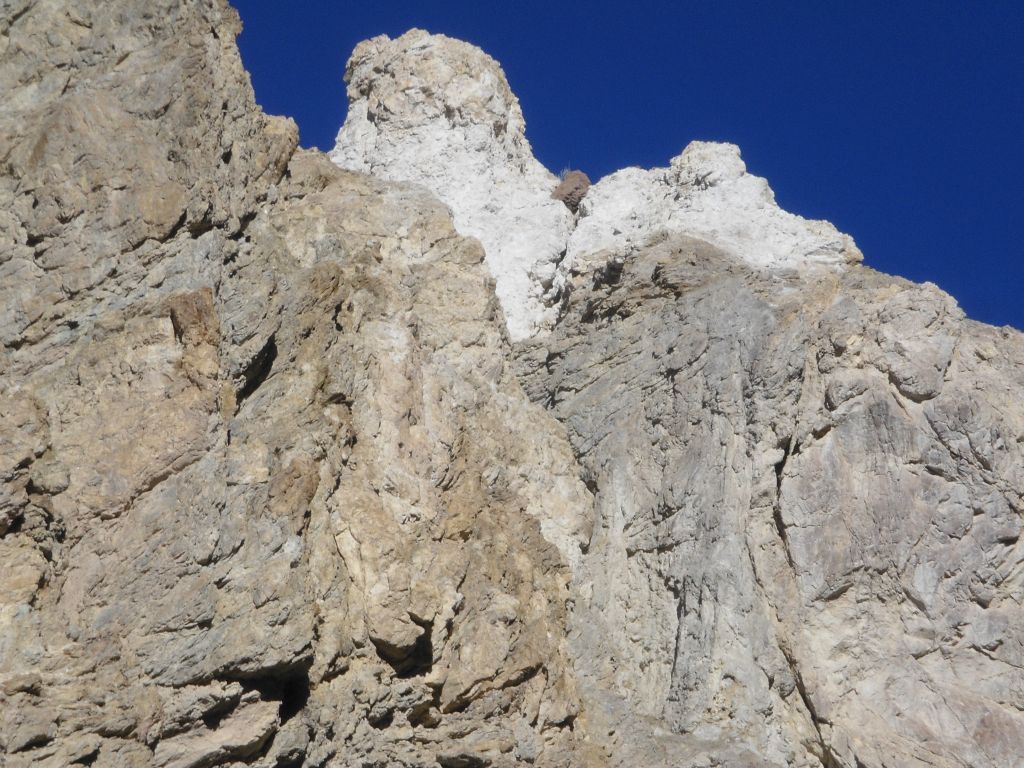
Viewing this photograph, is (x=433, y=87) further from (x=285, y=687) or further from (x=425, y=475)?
→ (x=285, y=687)

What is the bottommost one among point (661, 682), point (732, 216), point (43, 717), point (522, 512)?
point (43, 717)

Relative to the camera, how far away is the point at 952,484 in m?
20.5

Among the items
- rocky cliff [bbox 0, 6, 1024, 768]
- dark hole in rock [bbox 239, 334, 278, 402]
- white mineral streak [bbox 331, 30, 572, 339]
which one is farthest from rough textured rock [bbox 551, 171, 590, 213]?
dark hole in rock [bbox 239, 334, 278, 402]

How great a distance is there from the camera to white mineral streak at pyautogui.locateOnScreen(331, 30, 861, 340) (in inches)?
1014

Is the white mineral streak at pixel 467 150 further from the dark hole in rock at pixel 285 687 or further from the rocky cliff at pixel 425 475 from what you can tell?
the dark hole in rock at pixel 285 687

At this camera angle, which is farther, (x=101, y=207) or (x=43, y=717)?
(x=101, y=207)

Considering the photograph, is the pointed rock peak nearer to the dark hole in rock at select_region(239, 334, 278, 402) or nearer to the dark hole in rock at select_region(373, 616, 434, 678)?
the dark hole in rock at select_region(239, 334, 278, 402)

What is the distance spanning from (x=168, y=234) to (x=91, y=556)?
4.70 meters

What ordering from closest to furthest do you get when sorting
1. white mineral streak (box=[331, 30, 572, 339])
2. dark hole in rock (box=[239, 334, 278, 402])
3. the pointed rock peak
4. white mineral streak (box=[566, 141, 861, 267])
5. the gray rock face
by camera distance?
dark hole in rock (box=[239, 334, 278, 402])
the gray rock face
white mineral streak (box=[566, 141, 861, 267])
white mineral streak (box=[331, 30, 572, 339])
the pointed rock peak

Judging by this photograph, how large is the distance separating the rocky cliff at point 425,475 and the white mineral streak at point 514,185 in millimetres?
594

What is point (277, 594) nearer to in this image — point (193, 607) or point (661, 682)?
point (193, 607)

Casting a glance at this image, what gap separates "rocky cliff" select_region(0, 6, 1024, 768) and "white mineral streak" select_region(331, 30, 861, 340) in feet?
1.95

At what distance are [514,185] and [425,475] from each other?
11636 mm

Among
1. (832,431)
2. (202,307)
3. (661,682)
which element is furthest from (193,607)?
(832,431)
